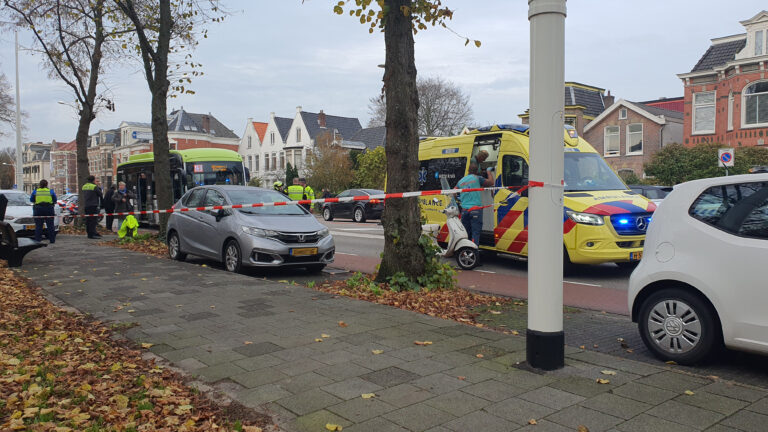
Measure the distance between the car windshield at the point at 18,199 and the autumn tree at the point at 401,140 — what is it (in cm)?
1492

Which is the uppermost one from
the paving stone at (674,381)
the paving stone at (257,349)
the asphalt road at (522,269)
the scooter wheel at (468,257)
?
the scooter wheel at (468,257)

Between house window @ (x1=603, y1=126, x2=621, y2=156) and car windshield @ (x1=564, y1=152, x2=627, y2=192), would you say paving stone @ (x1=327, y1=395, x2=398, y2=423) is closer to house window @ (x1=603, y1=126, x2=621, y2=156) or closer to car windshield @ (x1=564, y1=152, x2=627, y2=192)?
car windshield @ (x1=564, y1=152, x2=627, y2=192)

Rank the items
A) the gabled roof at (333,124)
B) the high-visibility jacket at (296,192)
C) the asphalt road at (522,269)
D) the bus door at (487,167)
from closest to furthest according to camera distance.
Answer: the asphalt road at (522,269)
the bus door at (487,167)
the high-visibility jacket at (296,192)
the gabled roof at (333,124)

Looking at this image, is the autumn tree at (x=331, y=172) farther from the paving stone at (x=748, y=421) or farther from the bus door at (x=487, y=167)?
the paving stone at (x=748, y=421)

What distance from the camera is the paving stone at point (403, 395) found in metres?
3.85

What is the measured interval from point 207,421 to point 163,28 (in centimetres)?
1365

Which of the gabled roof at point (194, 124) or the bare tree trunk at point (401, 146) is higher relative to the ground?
the gabled roof at point (194, 124)

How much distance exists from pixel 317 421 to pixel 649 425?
1.92 metres

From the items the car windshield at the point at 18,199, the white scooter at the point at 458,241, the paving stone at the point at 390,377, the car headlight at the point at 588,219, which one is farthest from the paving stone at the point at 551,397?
the car windshield at the point at 18,199

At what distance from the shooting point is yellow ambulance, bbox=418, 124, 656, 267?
919 cm

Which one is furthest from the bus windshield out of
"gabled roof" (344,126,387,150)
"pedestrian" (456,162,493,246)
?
"gabled roof" (344,126,387,150)

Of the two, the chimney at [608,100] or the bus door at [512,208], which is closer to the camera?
the bus door at [512,208]

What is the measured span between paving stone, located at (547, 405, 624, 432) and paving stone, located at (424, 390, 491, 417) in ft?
1.50

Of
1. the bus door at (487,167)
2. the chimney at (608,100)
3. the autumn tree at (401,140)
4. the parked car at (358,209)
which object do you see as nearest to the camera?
the autumn tree at (401,140)
